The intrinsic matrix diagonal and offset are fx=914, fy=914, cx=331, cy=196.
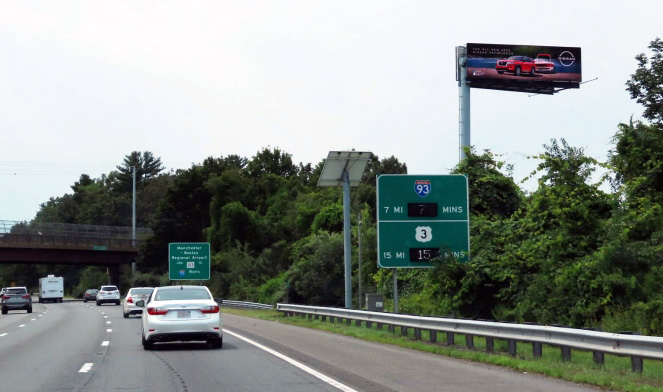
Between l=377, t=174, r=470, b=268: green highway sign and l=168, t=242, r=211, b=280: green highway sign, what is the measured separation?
29.0m

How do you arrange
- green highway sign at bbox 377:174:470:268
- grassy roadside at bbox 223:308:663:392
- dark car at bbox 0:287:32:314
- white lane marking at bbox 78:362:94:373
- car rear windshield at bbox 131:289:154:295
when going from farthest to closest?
dark car at bbox 0:287:32:314
car rear windshield at bbox 131:289:154:295
green highway sign at bbox 377:174:470:268
white lane marking at bbox 78:362:94:373
grassy roadside at bbox 223:308:663:392

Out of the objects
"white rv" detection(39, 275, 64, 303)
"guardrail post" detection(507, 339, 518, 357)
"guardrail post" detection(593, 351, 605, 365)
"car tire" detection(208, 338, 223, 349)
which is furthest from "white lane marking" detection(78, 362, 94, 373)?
"white rv" detection(39, 275, 64, 303)

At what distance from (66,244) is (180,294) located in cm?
6675

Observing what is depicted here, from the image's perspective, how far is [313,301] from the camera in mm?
57812

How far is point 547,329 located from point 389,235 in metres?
10.8

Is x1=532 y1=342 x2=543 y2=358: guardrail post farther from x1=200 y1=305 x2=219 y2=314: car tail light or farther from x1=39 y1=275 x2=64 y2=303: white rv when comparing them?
x1=39 y1=275 x2=64 y2=303: white rv

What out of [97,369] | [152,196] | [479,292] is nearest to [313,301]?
[479,292]

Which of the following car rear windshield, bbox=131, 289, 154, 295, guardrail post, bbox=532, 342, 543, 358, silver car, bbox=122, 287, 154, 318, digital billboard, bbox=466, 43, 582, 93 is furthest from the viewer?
digital billboard, bbox=466, 43, 582, 93

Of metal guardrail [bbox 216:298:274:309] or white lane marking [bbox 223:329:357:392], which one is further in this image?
metal guardrail [bbox 216:298:274:309]

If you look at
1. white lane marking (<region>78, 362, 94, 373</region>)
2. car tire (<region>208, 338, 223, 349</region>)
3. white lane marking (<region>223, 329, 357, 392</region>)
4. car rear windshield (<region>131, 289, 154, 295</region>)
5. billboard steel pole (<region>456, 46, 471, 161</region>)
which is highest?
billboard steel pole (<region>456, 46, 471, 161</region>)

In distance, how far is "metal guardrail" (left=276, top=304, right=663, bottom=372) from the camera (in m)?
12.7

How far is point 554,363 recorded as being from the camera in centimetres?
1521

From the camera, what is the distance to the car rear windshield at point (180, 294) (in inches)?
838

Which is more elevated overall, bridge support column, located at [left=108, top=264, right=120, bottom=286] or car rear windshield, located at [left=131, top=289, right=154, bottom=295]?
bridge support column, located at [left=108, top=264, right=120, bottom=286]
